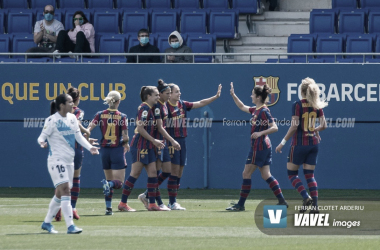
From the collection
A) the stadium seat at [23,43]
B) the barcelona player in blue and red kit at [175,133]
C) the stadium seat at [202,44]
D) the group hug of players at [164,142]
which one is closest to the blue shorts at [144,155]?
the group hug of players at [164,142]

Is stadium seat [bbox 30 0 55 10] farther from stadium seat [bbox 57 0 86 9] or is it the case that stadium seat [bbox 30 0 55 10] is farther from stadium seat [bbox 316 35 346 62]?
stadium seat [bbox 316 35 346 62]

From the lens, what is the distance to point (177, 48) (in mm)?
17312

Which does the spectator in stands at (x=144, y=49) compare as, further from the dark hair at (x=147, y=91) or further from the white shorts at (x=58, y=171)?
the white shorts at (x=58, y=171)

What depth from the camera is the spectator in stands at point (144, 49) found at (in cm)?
1730

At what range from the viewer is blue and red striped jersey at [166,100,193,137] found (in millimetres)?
13047

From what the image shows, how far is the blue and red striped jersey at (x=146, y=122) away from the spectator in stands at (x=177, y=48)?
16.1ft

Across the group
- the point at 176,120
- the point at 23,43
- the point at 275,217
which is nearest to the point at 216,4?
the point at 23,43

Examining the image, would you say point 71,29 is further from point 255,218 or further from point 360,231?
point 360,231

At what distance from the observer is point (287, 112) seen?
17.1m

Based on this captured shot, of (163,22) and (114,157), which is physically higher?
(163,22)

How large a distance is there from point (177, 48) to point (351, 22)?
172 inches

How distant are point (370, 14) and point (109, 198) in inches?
367

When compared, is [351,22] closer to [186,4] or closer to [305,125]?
[186,4]

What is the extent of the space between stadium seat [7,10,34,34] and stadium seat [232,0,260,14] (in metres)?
4.96
